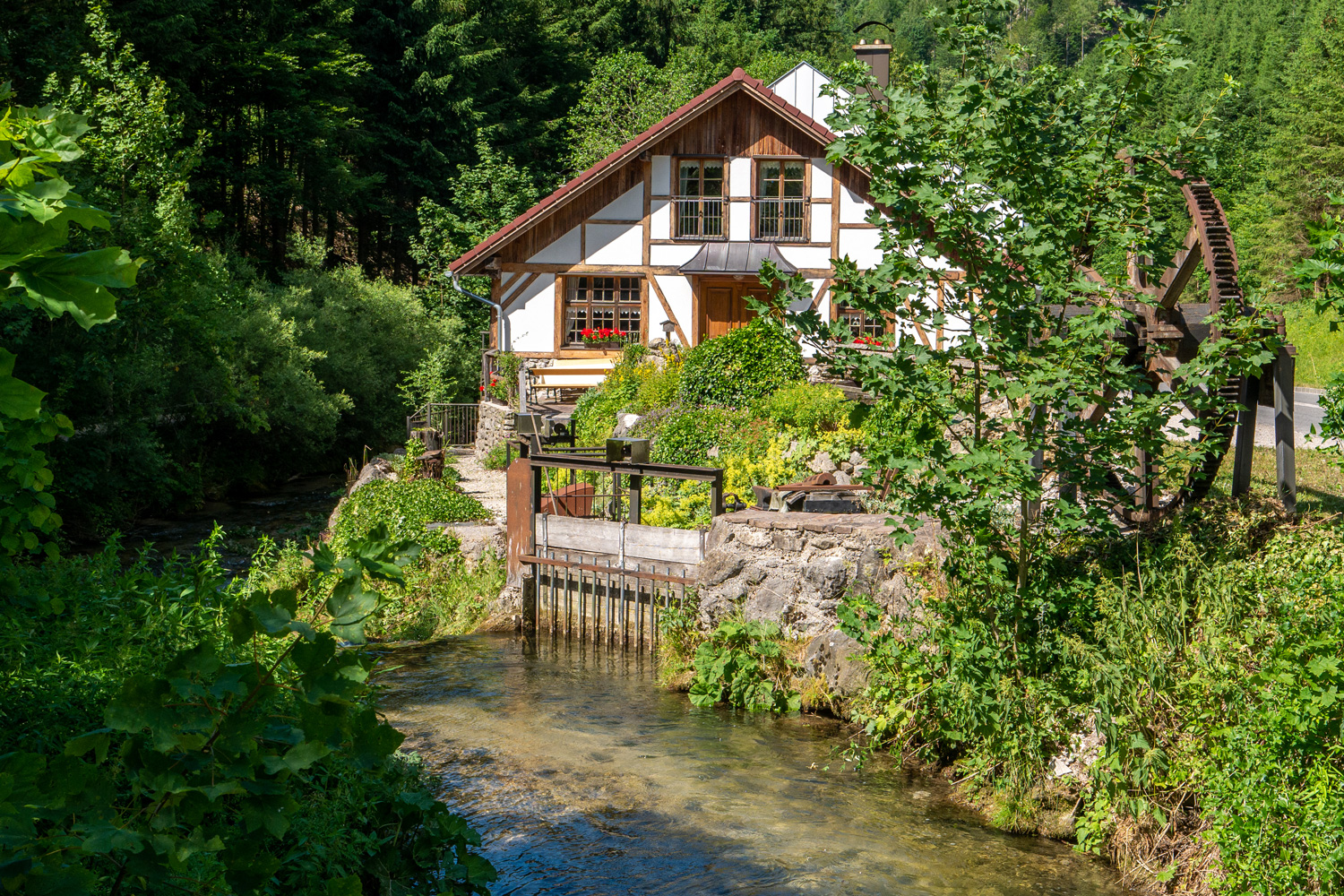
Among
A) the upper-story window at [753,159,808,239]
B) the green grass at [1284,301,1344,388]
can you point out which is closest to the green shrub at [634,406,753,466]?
the upper-story window at [753,159,808,239]

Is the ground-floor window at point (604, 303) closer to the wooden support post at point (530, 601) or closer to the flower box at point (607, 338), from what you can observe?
the flower box at point (607, 338)

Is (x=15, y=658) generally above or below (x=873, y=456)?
below

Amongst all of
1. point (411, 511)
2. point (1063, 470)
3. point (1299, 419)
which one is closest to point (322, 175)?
point (411, 511)

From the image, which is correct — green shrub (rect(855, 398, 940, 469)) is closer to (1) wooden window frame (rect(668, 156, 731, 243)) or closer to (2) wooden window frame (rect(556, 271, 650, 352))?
(1) wooden window frame (rect(668, 156, 731, 243))

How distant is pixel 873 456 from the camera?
7105 mm

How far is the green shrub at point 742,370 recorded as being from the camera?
53.8ft

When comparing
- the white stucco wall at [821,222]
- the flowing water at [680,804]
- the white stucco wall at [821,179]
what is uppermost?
the white stucco wall at [821,179]

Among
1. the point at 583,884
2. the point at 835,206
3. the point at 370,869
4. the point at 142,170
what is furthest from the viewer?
the point at 835,206

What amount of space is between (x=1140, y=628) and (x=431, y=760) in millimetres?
5077

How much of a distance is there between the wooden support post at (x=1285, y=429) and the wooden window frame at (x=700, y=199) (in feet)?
53.5

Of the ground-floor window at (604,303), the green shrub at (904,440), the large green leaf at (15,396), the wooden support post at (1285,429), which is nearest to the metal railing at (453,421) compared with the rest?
the ground-floor window at (604,303)

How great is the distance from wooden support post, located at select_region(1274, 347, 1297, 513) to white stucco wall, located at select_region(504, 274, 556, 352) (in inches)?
692

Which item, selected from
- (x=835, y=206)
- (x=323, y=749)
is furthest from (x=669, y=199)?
(x=323, y=749)

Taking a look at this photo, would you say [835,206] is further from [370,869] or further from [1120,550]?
[370,869]
